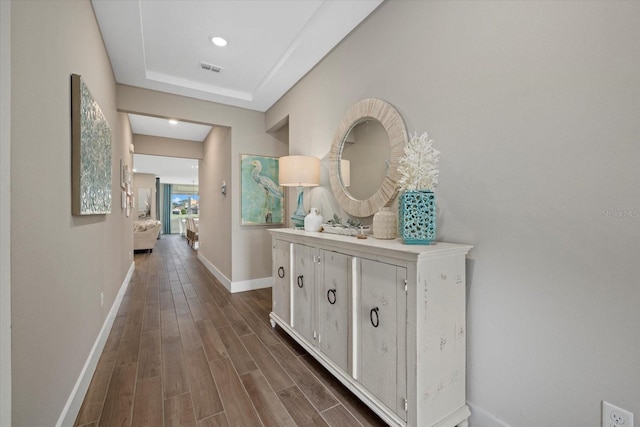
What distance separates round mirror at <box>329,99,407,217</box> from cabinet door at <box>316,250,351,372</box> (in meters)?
0.51

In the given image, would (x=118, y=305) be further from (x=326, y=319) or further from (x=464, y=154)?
(x=464, y=154)

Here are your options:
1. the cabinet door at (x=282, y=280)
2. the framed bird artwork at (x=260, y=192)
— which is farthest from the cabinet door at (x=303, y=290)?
the framed bird artwork at (x=260, y=192)

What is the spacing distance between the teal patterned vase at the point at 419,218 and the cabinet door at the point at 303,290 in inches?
30.2

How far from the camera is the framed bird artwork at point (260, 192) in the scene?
12.8ft

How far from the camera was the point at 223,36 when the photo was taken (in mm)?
2430

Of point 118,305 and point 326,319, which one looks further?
point 118,305

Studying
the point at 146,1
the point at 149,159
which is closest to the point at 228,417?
the point at 146,1

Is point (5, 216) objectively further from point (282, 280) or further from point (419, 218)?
point (282, 280)

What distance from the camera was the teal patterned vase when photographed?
138 centimetres

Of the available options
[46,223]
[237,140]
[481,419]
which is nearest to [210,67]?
[237,140]

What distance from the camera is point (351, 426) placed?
1422 millimetres

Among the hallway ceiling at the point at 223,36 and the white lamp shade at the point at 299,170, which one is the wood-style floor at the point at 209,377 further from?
the hallway ceiling at the point at 223,36

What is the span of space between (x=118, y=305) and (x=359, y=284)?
3.07 m

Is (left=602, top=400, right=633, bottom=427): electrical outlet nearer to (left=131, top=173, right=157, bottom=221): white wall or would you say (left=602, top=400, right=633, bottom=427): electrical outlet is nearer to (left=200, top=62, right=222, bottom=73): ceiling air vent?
(left=200, top=62, right=222, bottom=73): ceiling air vent
